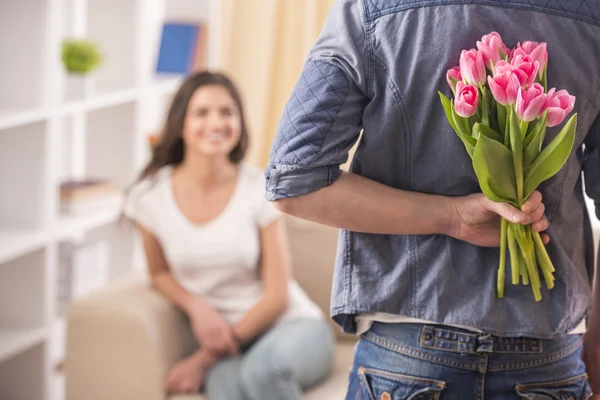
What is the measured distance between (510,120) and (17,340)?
6.21 feet

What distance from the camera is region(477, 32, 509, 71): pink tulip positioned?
949 mm

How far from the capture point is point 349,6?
1.03 meters

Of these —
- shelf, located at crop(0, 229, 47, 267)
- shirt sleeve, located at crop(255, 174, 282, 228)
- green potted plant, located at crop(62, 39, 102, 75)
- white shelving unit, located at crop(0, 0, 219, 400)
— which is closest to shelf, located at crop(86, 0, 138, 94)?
white shelving unit, located at crop(0, 0, 219, 400)

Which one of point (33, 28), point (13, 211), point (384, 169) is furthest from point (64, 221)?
point (384, 169)

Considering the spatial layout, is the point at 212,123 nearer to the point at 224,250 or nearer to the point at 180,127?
the point at 180,127

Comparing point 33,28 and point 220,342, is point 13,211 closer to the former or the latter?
point 33,28

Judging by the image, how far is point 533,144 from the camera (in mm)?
984

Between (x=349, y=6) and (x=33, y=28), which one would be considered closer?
(x=349, y=6)

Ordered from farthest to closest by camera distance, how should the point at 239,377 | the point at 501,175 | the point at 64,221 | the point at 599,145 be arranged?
the point at 64,221 < the point at 239,377 < the point at 599,145 < the point at 501,175

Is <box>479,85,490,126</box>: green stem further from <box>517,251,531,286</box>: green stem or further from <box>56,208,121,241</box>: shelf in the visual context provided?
<box>56,208,121,241</box>: shelf

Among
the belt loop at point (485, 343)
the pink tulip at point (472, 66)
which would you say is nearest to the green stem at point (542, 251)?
the belt loop at point (485, 343)

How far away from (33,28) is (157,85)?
878 millimetres

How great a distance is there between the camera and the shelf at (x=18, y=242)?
238 centimetres

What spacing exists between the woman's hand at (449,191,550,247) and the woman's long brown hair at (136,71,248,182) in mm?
1462
